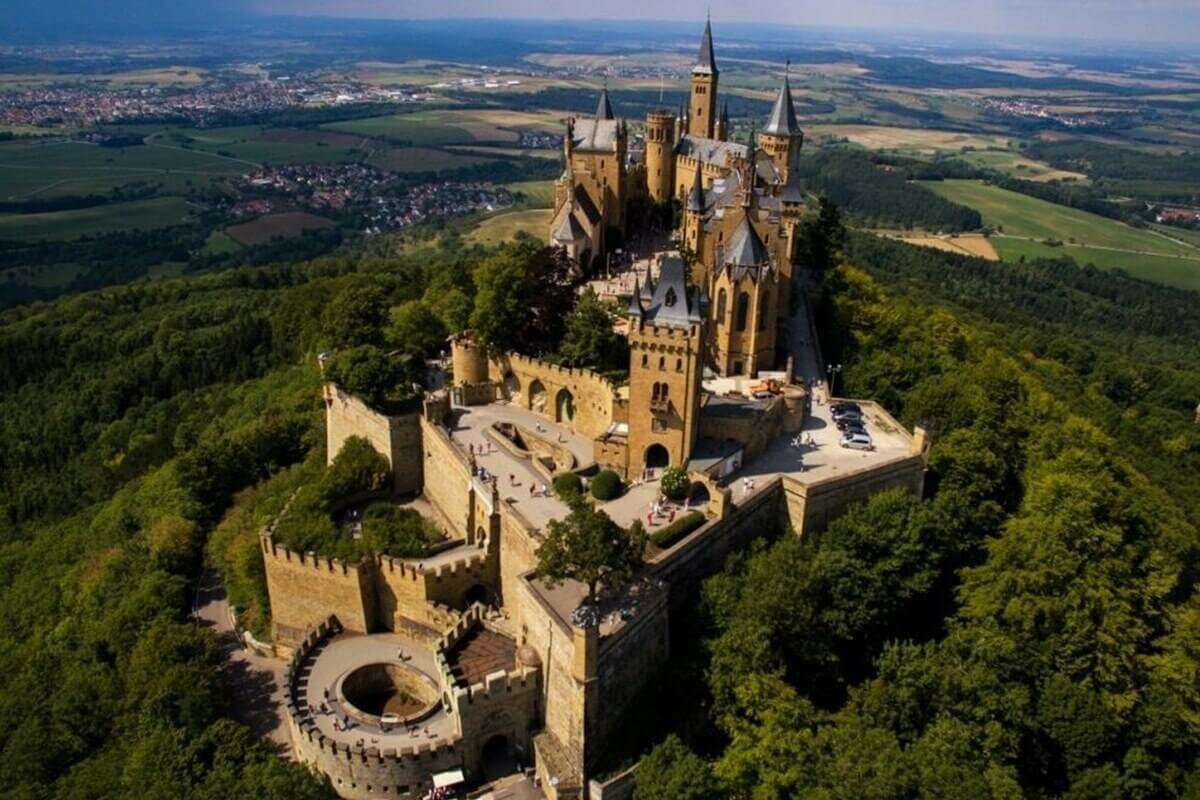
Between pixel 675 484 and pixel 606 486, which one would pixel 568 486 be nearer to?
pixel 606 486

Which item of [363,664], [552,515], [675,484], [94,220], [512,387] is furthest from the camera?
[94,220]

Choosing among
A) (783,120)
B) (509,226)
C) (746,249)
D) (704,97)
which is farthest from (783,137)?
(509,226)

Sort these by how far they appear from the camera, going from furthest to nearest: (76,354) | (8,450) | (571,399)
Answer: (76,354), (8,450), (571,399)

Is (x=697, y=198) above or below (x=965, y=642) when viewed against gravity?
above

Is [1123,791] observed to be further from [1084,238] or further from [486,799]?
[1084,238]

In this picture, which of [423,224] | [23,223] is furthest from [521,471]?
[23,223]

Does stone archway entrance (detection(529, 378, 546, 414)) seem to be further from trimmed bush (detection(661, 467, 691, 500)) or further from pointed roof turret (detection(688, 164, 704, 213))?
pointed roof turret (detection(688, 164, 704, 213))

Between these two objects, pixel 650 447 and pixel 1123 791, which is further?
pixel 650 447
